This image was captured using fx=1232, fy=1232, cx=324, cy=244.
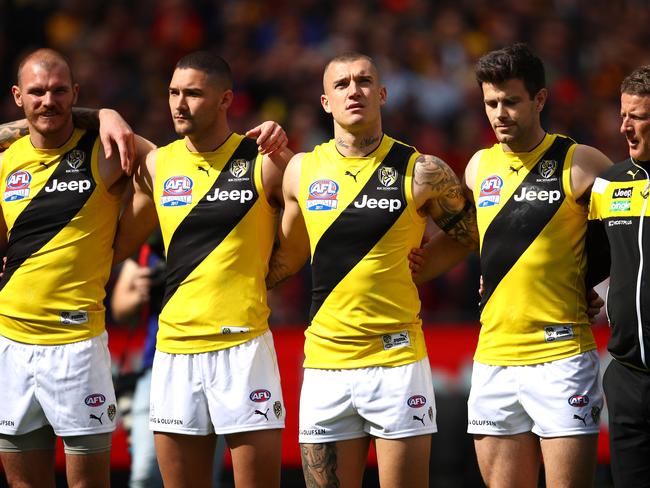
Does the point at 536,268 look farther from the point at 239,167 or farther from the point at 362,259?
the point at 239,167

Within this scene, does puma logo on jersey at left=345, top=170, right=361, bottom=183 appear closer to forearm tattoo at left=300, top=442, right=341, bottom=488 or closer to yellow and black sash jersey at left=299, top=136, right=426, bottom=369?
yellow and black sash jersey at left=299, top=136, right=426, bottom=369

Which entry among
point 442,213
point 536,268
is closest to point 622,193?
point 536,268

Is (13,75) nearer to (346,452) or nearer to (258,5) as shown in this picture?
(258,5)

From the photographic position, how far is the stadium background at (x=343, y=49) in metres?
13.6

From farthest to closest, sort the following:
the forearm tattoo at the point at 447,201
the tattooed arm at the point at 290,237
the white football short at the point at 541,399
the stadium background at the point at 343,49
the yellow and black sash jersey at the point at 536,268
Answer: the stadium background at the point at 343,49, the tattooed arm at the point at 290,237, the forearm tattoo at the point at 447,201, the yellow and black sash jersey at the point at 536,268, the white football short at the point at 541,399

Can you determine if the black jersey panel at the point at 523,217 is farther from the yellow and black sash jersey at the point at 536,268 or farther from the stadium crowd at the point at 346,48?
the stadium crowd at the point at 346,48

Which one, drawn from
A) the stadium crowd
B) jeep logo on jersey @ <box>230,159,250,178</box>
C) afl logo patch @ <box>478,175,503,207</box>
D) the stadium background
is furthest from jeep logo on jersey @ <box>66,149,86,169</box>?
the stadium crowd

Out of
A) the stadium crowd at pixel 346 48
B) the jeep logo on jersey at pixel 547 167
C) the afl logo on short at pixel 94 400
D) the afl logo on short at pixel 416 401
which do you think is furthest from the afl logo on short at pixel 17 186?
the stadium crowd at pixel 346 48

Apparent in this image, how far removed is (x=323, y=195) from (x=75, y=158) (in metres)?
1.51

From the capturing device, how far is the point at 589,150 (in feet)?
21.5

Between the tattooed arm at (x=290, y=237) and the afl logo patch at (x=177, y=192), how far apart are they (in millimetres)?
536

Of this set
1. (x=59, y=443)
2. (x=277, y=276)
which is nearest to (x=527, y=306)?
(x=277, y=276)

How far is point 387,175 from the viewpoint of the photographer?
671 cm

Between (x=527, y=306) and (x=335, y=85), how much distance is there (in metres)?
1.61
